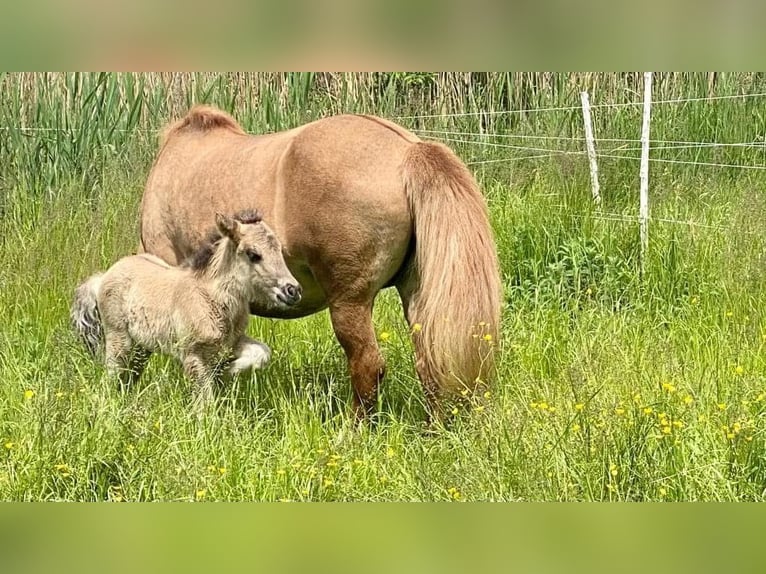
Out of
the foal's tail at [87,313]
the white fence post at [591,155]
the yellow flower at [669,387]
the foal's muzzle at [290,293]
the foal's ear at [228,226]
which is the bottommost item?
the yellow flower at [669,387]

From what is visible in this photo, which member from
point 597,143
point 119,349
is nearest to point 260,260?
point 119,349

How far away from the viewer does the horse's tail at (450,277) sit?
4465mm

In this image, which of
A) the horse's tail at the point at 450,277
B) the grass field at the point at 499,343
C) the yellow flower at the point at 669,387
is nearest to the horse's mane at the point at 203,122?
the grass field at the point at 499,343

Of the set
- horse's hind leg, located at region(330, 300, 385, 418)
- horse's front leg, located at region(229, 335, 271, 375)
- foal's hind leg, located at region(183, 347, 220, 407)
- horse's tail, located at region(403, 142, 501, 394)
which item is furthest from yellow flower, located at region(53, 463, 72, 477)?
horse's tail, located at region(403, 142, 501, 394)

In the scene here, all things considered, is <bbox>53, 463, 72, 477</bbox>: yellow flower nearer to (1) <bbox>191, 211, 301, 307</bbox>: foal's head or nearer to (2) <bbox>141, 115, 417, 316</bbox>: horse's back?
(1) <bbox>191, 211, 301, 307</bbox>: foal's head

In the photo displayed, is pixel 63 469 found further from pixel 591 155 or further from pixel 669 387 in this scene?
pixel 591 155

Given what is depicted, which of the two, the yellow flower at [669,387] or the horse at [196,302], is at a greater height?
the horse at [196,302]

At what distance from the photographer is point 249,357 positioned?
186 inches

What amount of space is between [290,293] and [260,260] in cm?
27

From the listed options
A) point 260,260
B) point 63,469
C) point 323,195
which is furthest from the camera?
point 323,195

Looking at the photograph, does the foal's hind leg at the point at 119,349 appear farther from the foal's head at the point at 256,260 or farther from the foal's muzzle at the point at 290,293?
the foal's muzzle at the point at 290,293

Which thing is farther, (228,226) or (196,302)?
(196,302)
